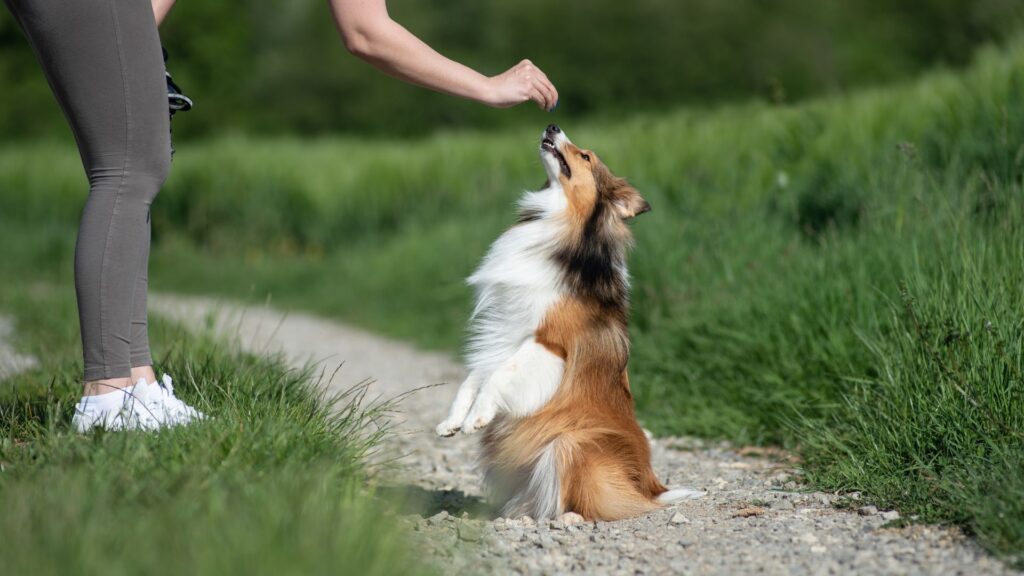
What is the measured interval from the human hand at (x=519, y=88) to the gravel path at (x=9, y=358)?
2730 mm

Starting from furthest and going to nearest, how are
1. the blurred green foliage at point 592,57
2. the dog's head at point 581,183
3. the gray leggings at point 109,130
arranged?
1. the blurred green foliage at point 592,57
2. the dog's head at point 581,183
3. the gray leggings at point 109,130

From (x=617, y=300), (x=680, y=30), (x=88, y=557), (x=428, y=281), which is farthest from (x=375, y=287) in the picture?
(x=680, y=30)

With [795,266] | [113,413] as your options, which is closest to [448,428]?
[113,413]

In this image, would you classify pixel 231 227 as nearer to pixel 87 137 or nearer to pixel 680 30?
pixel 680 30

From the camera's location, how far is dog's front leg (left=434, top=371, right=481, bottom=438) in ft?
11.1

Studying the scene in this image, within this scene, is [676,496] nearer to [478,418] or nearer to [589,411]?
[589,411]

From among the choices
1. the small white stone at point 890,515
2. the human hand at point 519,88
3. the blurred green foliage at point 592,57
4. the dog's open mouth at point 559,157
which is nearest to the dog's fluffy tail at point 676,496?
the small white stone at point 890,515

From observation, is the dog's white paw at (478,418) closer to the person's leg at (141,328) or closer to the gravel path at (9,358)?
the person's leg at (141,328)

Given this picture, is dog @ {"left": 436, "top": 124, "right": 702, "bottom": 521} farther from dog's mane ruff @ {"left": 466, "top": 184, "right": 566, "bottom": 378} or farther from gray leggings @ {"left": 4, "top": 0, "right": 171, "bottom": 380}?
gray leggings @ {"left": 4, "top": 0, "right": 171, "bottom": 380}

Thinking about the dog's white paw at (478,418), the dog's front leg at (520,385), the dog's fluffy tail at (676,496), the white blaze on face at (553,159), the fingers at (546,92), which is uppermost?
the fingers at (546,92)

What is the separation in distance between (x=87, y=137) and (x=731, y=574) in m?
2.26

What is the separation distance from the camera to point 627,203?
12.7 ft

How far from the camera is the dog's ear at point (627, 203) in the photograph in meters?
3.85

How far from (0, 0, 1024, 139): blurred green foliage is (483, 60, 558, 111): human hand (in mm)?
11430
